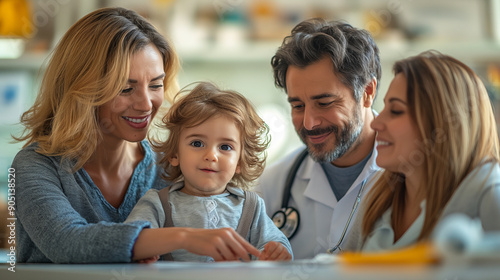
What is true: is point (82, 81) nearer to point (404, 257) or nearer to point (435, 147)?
point (435, 147)

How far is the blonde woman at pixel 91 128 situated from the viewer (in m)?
1.32

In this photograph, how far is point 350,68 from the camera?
170 centimetres

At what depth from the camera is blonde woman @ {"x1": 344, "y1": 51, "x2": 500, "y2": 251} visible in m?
0.97

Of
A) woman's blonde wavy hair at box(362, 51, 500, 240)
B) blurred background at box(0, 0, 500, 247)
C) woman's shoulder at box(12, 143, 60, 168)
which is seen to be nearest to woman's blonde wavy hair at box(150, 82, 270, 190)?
woman's shoulder at box(12, 143, 60, 168)

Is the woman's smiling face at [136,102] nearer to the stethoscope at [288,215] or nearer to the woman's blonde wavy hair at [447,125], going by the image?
the stethoscope at [288,215]

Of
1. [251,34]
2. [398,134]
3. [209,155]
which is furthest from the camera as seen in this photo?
[251,34]

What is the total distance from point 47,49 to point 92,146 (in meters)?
2.23

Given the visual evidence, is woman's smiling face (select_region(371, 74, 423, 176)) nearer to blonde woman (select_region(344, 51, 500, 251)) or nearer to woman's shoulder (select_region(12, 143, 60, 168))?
blonde woman (select_region(344, 51, 500, 251))

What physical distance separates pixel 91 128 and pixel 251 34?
6.92ft

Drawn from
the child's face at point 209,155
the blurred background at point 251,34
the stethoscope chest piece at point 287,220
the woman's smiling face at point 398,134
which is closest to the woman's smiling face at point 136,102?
the child's face at point 209,155

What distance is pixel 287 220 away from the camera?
5.52 feet

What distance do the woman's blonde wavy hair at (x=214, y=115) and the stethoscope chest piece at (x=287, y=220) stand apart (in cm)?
19

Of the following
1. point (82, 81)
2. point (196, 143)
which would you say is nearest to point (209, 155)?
point (196, 143)

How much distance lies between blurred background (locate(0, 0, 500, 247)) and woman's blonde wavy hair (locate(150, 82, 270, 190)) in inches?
72.6
